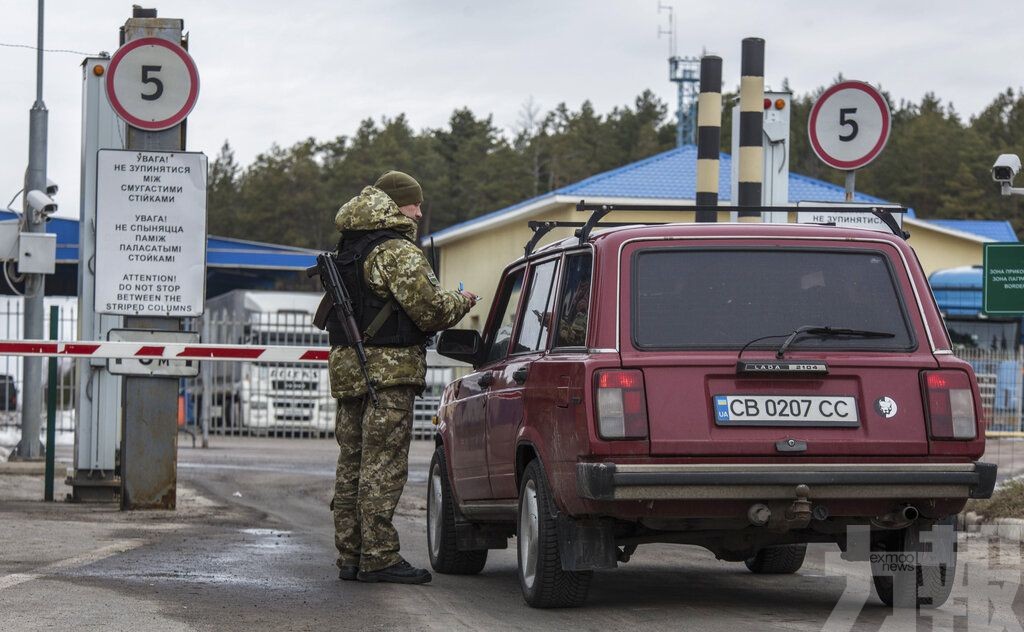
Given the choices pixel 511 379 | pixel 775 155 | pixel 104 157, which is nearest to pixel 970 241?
pixel 775 155

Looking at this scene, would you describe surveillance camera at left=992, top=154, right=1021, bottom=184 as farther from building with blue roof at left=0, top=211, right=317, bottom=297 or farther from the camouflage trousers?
building with blue roof at left=0, top=211, right=317, bottom=297

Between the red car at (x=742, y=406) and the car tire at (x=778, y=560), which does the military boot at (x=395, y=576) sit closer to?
the red car at (x=742, y=406)

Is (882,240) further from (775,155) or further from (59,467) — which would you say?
(59,467)

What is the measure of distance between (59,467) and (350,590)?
35.2 ft

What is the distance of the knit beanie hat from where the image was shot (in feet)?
29.0

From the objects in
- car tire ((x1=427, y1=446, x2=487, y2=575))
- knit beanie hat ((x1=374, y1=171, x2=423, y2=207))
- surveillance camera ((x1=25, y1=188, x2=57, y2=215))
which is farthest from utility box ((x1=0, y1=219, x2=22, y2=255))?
knit beanie hat ((x1=374, y1=171, x2=423, y2=207))

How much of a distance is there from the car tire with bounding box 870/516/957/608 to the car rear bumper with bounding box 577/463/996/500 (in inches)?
18.6

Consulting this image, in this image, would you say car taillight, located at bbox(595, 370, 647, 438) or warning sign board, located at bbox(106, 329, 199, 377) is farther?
warning sign board, located at bbox(106, 329, 199, 377)

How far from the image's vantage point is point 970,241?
47812mm

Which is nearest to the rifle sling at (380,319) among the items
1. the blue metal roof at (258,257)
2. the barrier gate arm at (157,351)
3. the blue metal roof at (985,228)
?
the barrier gate arm at (157,351)

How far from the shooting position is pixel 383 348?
28.2ft

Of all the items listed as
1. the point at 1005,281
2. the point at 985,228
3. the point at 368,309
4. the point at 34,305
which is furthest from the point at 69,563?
the point at 985,228

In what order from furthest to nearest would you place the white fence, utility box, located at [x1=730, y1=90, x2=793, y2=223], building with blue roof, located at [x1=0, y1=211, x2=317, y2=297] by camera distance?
building with blue roof, located at [x1=0, y1=211, x2=317, y2=297] → the white fence → utility box, located at [x1=730, y1=90, x2=793, y2=223]

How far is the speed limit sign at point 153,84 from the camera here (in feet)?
40.5
